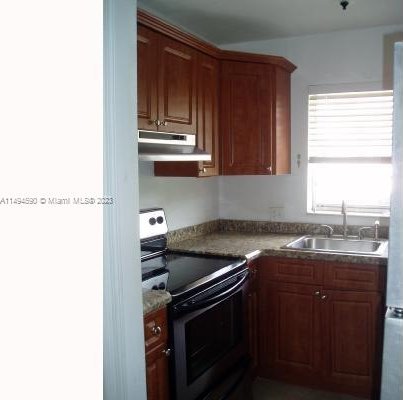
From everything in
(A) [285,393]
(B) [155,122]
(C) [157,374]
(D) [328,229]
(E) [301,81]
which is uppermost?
(E) [301,81]

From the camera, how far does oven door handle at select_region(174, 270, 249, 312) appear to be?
6.35ft

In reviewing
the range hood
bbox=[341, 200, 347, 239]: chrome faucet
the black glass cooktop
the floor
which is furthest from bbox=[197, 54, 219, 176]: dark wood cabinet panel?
the floor

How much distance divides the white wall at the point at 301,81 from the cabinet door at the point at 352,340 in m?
0.75

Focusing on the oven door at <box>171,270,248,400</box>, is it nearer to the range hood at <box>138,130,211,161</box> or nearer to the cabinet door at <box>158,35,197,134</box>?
the range hood at <box>138,130,211,161</box>

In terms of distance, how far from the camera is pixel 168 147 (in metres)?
2.33

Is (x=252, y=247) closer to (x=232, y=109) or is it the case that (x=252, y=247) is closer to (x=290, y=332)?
(x=290, y=332)

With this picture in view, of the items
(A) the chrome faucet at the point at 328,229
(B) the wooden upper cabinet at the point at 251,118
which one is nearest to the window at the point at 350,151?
(A) the chrome faucet at the point at 328,229

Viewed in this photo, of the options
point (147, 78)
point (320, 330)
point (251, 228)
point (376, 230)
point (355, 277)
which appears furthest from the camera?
point (251, 228)

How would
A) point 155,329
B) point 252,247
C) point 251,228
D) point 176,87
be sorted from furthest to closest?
point 251,228 < point 252,247 < point 176,87 < point 155,329

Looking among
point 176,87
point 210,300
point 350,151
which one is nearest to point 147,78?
point 176,87

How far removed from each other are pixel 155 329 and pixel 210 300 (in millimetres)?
386

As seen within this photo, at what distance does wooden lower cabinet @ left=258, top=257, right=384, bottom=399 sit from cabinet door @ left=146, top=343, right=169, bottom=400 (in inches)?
42.9

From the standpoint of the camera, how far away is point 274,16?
2.79 meters
